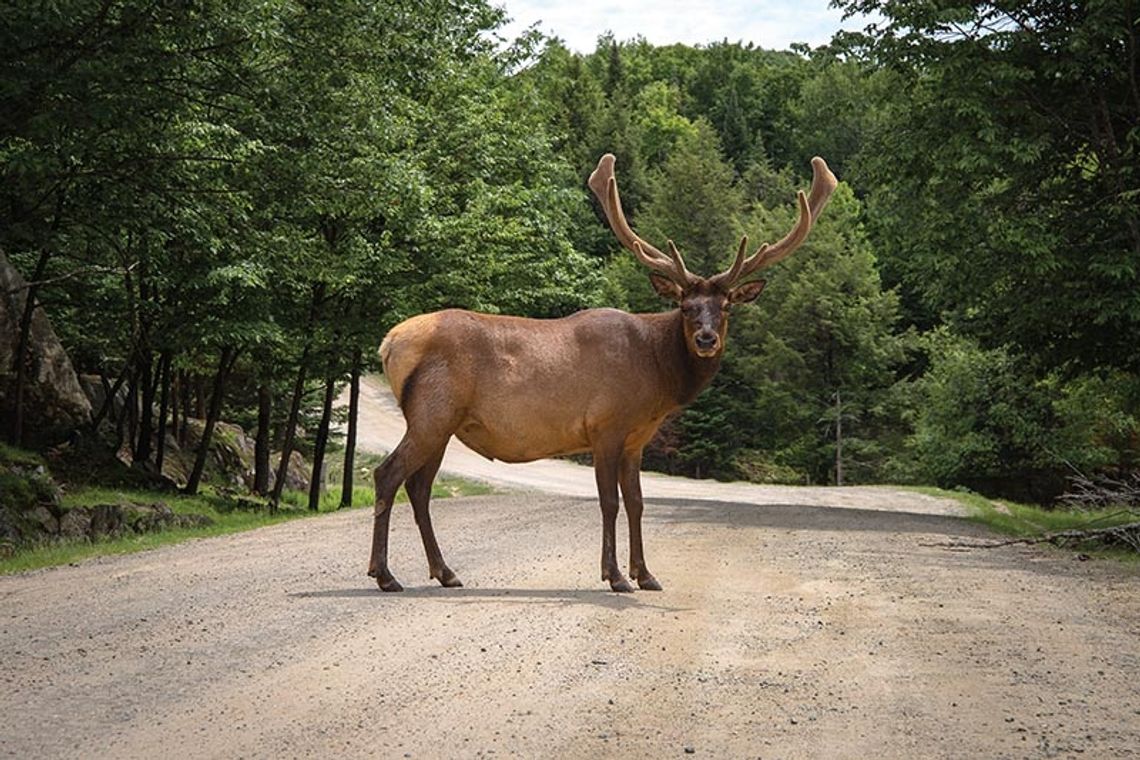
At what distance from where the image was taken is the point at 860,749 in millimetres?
5078

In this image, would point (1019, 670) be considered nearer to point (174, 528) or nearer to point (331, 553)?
point (331, 553)

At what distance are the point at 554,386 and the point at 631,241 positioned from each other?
1610mm

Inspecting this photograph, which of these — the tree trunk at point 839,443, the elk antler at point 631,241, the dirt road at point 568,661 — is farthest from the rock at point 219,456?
the tree trunk at point 839,443

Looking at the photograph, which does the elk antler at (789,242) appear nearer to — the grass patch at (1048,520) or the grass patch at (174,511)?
the grass patch at (1048,520)

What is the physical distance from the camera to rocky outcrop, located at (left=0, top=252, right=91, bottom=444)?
19.7 meters

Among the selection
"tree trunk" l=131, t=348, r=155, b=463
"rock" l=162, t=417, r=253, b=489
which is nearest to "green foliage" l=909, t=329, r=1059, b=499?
"rock" l=162, t=417, r=253, b=489

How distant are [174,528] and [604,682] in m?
12.8

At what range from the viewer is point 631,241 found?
401 inches

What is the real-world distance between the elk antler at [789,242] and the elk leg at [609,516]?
1.65m

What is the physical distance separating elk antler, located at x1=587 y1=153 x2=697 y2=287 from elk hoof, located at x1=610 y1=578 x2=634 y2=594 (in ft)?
7.59

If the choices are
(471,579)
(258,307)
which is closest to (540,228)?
(258,307)

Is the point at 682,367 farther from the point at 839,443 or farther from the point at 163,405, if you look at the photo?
the point at 839,443

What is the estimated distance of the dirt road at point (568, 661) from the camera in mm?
5227

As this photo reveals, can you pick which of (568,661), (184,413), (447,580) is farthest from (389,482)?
(184,413)
